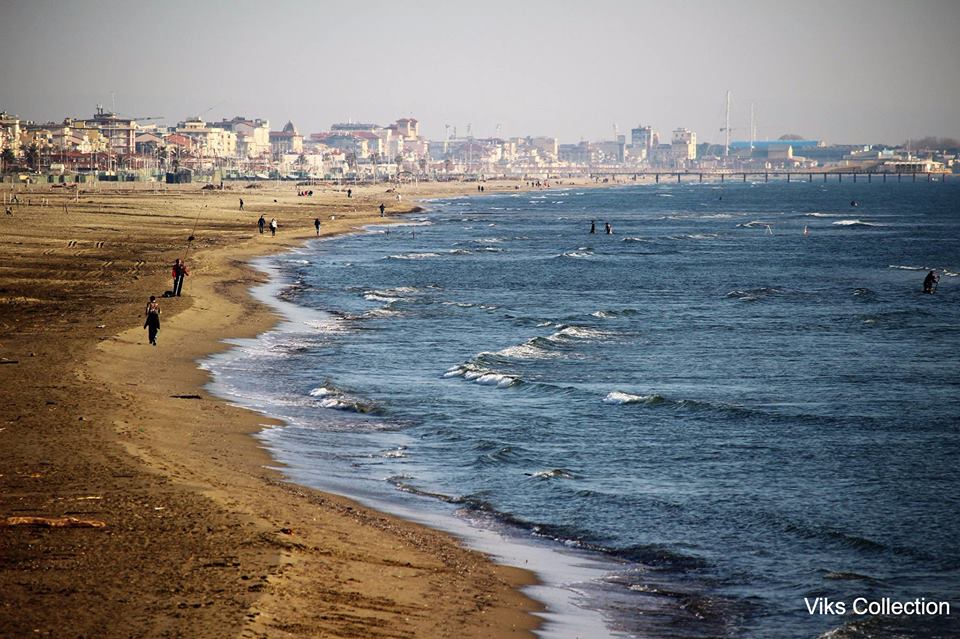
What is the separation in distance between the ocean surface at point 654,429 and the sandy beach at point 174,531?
1216 millimetres

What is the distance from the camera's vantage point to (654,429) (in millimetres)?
23859

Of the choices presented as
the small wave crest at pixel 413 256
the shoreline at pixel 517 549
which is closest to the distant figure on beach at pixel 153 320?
the shoreline at pixel 517 549

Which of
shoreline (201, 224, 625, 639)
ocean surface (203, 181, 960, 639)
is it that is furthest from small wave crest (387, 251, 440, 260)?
shoreline (201, 224, 625, 639)

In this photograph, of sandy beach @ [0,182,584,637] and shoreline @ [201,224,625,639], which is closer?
sandy beach @ [0,182,584,637]

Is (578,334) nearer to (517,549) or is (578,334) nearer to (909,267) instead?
(517,549)

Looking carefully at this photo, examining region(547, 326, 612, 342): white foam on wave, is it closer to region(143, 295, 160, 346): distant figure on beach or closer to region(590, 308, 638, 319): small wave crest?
region(590, 308, 638, 319): small wave crest

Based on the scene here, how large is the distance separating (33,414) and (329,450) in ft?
18.3

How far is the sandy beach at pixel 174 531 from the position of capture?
37.2ft

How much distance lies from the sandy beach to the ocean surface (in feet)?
3.99

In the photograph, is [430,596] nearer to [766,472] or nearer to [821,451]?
[766,472]

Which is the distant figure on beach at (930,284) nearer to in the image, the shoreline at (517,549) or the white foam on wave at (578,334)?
the white foam on wave at (578,334)

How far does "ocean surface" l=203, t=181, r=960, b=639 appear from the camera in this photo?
15047 millimetres

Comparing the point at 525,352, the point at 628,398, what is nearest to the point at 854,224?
the point at 525,352

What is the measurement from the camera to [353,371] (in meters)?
30.2
